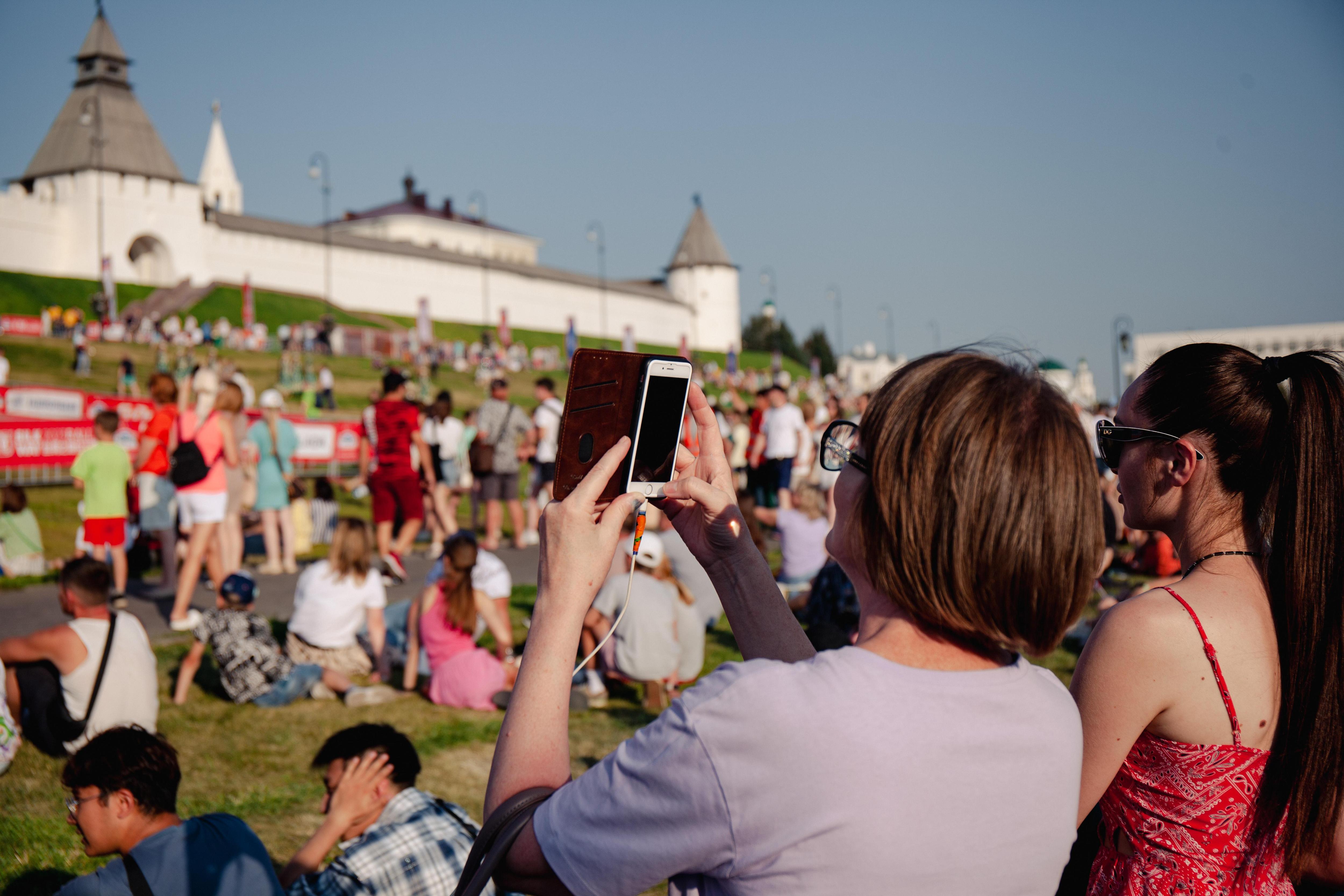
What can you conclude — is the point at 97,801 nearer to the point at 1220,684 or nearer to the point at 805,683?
the point at 805,683

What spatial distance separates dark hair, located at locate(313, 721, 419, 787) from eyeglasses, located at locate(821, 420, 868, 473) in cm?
253

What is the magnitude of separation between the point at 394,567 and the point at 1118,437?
888cm

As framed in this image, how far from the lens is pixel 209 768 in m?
5.34

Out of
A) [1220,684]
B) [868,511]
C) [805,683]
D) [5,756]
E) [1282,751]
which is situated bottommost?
[5,756]

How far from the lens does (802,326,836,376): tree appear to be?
119688mm

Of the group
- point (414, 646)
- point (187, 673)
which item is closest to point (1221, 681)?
point (414, 646)

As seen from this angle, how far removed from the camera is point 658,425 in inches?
65.4

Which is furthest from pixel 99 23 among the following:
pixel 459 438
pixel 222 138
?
pixel 459 438

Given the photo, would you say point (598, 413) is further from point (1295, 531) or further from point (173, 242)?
point (173, 242)

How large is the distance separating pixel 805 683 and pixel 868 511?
0.27m

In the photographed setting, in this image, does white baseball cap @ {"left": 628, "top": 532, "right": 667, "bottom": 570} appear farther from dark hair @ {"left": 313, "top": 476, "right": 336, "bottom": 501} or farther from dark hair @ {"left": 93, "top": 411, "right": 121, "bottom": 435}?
dark hair @ {"left": 313, "top": 476, "right": 336, "bottom": 501}

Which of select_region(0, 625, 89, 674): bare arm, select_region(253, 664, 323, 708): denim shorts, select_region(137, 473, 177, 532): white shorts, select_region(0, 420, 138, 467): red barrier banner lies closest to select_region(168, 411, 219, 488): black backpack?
select_region(137, 473, 177, 532): white shorts

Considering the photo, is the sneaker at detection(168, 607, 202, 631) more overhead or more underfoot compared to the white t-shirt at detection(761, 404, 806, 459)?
more underfoot

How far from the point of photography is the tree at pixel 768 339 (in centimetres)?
11825
